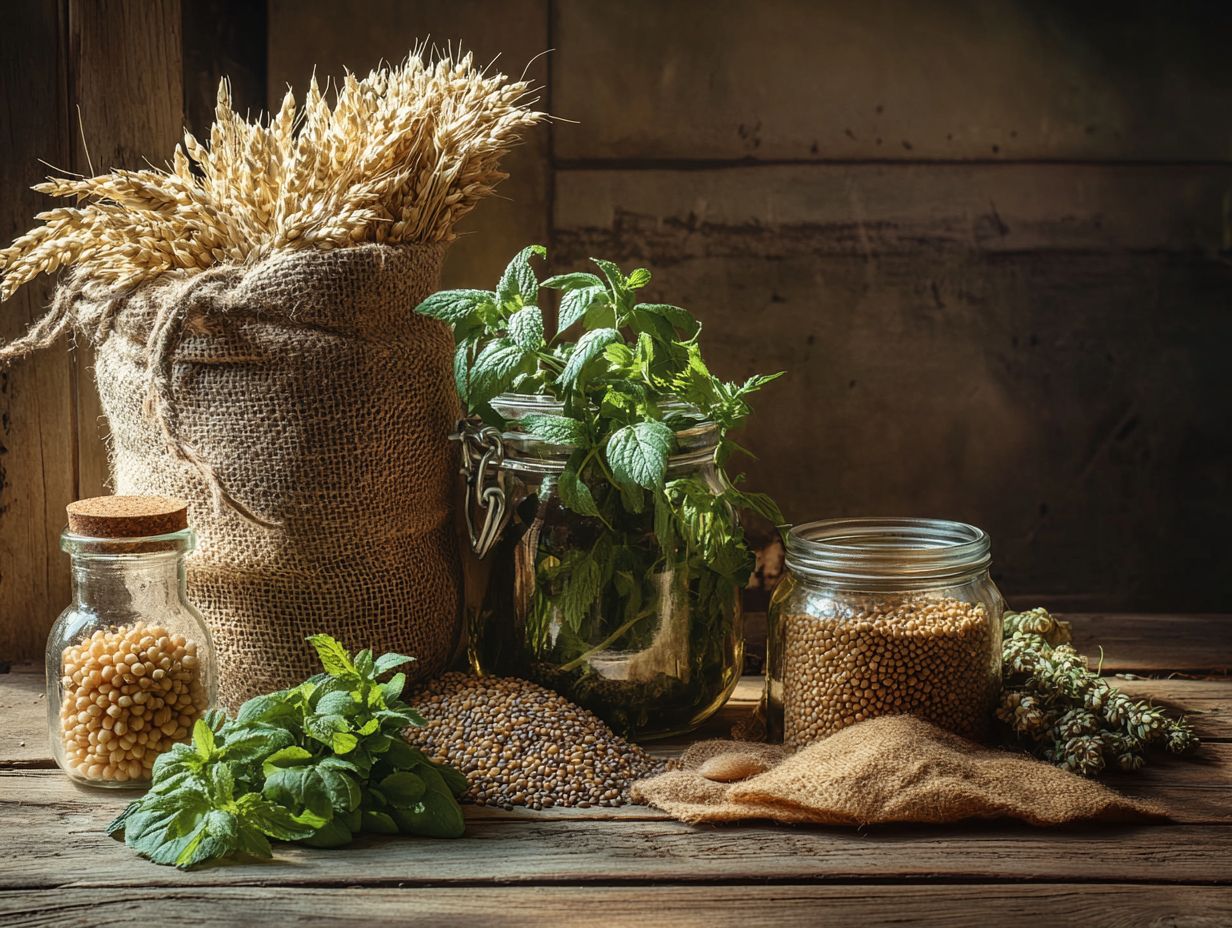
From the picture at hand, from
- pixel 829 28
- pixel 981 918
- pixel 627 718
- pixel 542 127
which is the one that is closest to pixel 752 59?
pixel 829 28

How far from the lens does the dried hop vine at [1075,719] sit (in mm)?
1305

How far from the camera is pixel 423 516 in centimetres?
145

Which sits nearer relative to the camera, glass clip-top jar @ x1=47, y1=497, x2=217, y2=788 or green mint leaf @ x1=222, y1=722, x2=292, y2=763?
green mint leaf @ x1=222, y1=722, x2=292, y2=763

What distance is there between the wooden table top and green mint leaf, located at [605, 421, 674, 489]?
1.06 ft

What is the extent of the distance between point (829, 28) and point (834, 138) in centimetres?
16

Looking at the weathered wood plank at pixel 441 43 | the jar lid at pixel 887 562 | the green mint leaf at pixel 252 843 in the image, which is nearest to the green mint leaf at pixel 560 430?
the jar lid at pixel 887 562

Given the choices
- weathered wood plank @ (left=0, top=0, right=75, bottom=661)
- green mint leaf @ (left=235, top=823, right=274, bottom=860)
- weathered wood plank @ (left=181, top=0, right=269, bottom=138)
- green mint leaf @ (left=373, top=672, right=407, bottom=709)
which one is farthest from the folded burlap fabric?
weathered wood plank @ (left=181, top=0, right=269, bottom=138)

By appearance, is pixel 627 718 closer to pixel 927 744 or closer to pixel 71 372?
pixel 927 744

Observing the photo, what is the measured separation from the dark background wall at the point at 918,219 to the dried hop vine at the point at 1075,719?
0.65 meters

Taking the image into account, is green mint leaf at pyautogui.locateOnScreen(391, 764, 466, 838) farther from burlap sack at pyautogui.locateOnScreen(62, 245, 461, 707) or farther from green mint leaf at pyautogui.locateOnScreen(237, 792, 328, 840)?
burlap sack at pyautogui.locateOnScreen(62, 245, 461, 707)

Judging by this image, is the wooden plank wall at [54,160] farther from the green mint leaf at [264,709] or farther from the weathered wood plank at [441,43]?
the green mint leaf at [264,709]

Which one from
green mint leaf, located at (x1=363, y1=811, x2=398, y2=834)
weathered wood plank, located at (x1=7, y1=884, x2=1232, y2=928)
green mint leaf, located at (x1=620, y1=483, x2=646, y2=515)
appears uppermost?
green mint leaf, located at (x1=620, y1=483, x2=646, y2=515)

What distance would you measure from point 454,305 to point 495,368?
9 centimetres

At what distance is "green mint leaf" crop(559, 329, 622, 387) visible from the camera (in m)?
1.28
